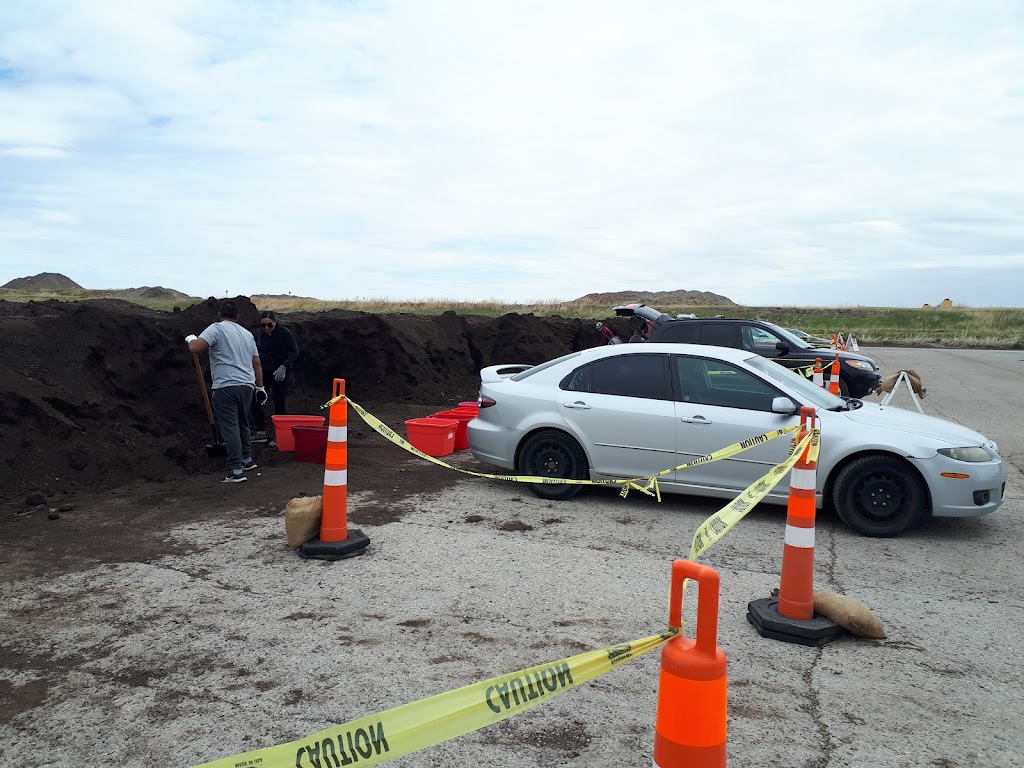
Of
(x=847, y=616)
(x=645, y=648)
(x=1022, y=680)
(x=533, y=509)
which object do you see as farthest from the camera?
(x=533, y=509)

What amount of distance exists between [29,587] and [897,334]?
1939 inches

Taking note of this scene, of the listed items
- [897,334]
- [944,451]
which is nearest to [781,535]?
[944,451]

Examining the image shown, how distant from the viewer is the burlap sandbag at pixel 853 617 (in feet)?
14.0

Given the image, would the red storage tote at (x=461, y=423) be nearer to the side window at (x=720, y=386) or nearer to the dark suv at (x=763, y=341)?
the side window at (x=720, y=386)

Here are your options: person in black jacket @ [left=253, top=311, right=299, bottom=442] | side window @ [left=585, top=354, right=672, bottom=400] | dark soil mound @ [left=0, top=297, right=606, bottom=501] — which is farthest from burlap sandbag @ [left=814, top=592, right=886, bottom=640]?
person in black jacket @ [left=253, top=311, right=299, bottom=442]

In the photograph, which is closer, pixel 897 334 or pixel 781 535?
pixel 781 535

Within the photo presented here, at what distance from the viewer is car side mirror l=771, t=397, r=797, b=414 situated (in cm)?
657

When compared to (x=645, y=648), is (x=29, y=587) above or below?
below

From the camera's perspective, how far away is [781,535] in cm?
636

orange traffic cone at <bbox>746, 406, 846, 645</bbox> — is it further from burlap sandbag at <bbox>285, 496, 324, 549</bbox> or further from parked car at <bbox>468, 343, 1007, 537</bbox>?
burlap sandbag at <bbox>285, 496, 324, 549</bbox>

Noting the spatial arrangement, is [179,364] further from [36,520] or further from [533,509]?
[533,509]

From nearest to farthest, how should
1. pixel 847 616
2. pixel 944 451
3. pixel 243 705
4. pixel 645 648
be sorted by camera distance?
pixel 645 648 → pixel 243 705 → pixel 847 616 → pixel 944 451

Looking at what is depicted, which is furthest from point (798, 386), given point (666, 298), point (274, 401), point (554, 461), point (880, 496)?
point (666, 298)

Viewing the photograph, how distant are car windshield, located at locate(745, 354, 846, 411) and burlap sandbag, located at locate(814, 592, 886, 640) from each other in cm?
272
